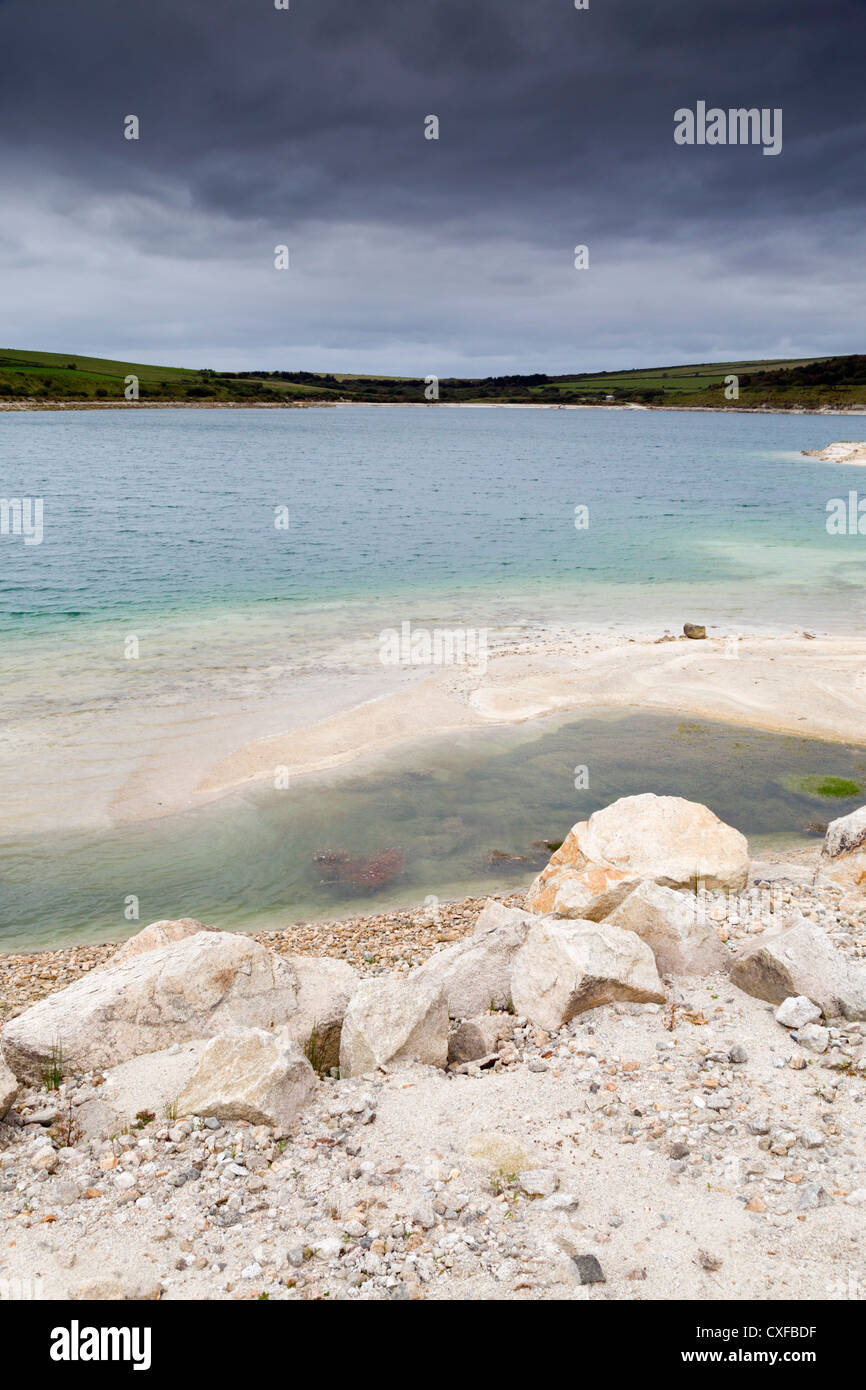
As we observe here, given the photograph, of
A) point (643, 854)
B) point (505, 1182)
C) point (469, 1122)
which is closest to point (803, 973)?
point (643, 854)

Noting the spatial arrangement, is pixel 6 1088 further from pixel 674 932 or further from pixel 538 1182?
pixel 674 932

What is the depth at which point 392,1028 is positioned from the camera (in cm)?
748

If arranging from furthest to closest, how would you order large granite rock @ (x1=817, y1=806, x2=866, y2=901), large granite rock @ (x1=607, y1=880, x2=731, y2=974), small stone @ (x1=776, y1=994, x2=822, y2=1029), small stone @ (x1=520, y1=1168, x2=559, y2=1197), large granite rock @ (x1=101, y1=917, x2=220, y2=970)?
large granite rock @ (x1=817, y1=806, x2=866, y2=901)
large granite rock @ (x1=101, y1=917, x2=220, y2=970)
large granite rock @ (x1=607, y1=880, x2=731, y2=974)
small stone @ (x1=776, y1=994, x2=822, y2=1029)
small stone @ (x1=520, y1=1168, x2=559, y2=1197)

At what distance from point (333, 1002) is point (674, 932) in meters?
3.60

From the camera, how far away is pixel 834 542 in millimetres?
47938

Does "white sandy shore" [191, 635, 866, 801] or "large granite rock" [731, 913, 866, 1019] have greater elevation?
"white sandy shore" [191, 635, 866, 801]

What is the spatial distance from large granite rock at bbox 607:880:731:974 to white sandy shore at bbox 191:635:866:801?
957cm

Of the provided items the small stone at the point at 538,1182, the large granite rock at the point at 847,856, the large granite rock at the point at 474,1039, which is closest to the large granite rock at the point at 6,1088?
the large granite rock at the point at 474,1039

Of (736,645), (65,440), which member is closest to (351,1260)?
(736,645)

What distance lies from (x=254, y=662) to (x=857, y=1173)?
21475mm

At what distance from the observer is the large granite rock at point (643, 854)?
34.6 ft

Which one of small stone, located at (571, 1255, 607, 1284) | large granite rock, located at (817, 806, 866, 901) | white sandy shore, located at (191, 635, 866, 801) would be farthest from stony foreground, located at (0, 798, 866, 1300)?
white sandy shore, located at (191, 635, 866, 801)

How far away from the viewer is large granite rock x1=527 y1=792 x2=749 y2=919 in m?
10.5

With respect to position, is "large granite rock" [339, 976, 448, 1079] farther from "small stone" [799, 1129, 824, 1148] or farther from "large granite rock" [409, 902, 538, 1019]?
"small stone" [799, 1129, 824, 1148]
